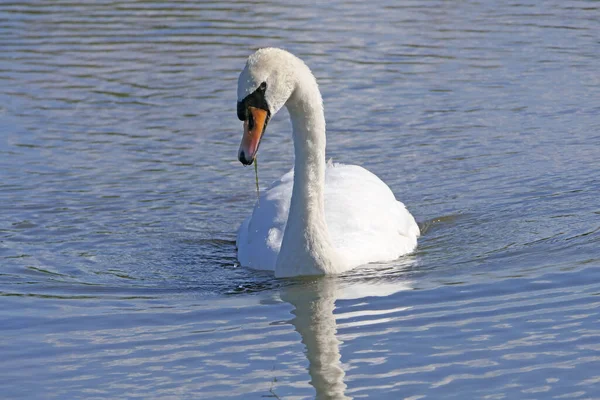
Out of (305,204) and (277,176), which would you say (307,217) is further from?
(277,176)

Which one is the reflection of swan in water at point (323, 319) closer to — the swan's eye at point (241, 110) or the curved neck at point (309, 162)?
the curved neck at point (309, 162)

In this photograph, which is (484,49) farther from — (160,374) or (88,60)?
(160,374)

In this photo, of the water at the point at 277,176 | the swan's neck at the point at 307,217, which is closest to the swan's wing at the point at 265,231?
the water at the point at 277,176

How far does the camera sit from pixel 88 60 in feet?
55.9

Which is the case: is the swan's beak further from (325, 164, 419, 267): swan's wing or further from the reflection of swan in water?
(325, 164, 419, 267): swan's wing

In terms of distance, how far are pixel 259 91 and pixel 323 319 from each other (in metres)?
1.57

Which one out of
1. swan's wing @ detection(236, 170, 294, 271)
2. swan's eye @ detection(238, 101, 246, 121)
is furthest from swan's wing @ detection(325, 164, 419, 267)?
swan's eye @ detection(238, 101, 246, 121)

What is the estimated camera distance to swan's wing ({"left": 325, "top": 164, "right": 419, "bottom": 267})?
9469mm

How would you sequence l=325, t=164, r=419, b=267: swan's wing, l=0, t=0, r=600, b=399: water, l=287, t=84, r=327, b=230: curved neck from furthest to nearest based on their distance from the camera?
1. l=325, t=164, r=419, b=267: swan's wing
2. l=287, t=84, r=327, b=230: curved neck
3. l=0, t=0, r=600, b=399: water

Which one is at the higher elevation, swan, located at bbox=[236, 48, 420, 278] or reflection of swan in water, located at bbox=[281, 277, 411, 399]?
swan, located at bbox=[236, 48, 420, 278]

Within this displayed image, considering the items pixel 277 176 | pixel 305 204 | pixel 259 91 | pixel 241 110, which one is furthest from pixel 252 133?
pixel 277 176

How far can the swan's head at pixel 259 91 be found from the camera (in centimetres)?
821

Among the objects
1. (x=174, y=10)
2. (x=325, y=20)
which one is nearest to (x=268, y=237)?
(x=325, y=20)

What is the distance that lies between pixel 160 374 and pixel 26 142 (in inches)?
270
